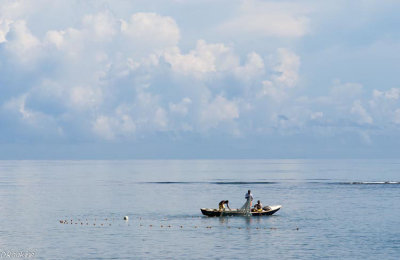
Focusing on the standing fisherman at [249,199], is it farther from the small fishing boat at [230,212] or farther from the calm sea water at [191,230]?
the calm sea water at [191,230]

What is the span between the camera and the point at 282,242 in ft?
232

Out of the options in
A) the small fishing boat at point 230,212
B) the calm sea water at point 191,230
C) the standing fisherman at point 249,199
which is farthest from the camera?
the small fishing boat at point 230,212

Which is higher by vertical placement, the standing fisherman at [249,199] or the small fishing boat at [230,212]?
the standing fisherman at [249,199]

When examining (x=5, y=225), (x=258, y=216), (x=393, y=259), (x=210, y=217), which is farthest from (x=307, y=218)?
(x=5, y=225)

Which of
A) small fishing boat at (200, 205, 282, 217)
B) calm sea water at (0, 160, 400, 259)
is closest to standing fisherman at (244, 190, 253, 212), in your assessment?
small fishing boat at (200, 205, 282, 217)

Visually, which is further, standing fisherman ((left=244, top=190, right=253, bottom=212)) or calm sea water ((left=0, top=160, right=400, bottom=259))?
standing fisherman ((left=244, top=190, right=253, bottom=212))

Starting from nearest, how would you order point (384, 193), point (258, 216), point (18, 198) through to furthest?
point (258, 216) → point (18, 198) → point (384, 193)

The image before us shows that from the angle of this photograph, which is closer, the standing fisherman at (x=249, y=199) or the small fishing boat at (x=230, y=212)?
the standing fisherman at (x=249, y=199)

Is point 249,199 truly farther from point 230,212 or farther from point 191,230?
point 191,230

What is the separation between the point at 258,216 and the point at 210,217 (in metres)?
6.89

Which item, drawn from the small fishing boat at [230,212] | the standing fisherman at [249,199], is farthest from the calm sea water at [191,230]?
the standing fisherman at [249,199]

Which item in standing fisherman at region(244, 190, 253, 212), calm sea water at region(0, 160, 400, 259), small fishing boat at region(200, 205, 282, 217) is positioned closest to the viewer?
calm sea water at region(0, 160, 400, 259)

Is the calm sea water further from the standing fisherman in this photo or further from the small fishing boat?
the standing fisherman

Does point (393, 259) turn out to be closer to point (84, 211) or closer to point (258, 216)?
point (258, 216)
